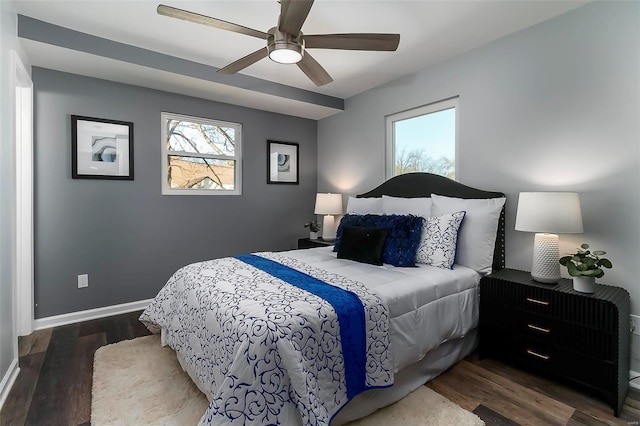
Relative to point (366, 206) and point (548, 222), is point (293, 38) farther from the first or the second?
point (548, 222)

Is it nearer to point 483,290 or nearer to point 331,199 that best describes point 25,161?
point 331,199

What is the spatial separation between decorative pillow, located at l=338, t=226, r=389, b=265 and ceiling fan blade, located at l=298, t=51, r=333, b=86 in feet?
4.22

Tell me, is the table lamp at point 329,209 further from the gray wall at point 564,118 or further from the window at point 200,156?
the gray wall at point 564,118

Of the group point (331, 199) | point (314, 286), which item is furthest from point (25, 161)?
point (331, 199)

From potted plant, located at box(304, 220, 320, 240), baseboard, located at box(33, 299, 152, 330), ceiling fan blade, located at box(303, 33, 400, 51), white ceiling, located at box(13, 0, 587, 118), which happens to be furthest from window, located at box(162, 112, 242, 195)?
ceiling fan blade, located at box(303, 33, 400, 51)

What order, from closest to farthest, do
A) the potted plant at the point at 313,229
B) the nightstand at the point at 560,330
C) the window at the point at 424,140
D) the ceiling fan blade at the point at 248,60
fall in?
the nightstand at the point at 560,330 → the ceiling fan blade at the point at 248,60 → the window at the point at 424,140 → the potted plant at the point at 313,229

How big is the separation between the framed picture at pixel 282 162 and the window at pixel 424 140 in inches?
57.9

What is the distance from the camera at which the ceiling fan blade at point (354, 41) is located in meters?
2.00

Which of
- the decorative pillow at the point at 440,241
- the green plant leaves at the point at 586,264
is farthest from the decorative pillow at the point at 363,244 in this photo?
the green plant leaves at the point at 586,264

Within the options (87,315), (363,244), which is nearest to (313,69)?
(363,244)

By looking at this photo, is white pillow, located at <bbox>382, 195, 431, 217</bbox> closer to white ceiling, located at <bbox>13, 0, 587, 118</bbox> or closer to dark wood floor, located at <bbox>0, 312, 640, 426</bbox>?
dark wood floor, located at <bbox>0, 312, 640, 426</bbox>

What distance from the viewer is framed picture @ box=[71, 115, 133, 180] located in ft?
10.3

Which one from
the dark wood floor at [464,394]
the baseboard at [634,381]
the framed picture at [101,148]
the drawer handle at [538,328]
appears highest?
the framed picture at [101,148]

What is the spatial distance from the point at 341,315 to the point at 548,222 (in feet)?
5.14
